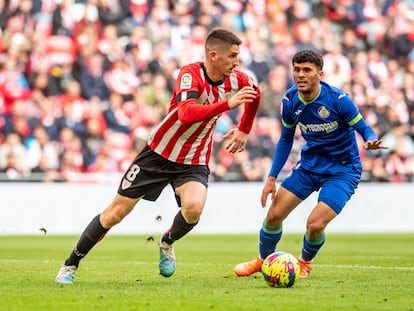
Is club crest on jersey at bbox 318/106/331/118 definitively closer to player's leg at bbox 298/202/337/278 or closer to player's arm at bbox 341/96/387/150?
player's arm at bbox 341/96/387/150

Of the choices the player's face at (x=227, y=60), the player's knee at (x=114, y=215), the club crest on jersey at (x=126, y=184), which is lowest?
the player's knee at (x=114, y=215)

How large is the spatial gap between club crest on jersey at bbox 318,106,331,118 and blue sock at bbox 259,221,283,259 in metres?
1.26

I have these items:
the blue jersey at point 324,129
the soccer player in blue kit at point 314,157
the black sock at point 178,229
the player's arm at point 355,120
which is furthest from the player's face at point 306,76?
the black sock at point 178,229

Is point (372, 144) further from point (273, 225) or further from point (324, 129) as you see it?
point (273, 225)

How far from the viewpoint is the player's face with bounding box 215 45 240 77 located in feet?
32.0

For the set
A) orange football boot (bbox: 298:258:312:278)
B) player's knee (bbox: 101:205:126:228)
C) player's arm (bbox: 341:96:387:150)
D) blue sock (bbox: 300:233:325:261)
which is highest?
player's arm (bbox: 341:96:387:150)

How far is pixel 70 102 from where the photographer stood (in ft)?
67.7

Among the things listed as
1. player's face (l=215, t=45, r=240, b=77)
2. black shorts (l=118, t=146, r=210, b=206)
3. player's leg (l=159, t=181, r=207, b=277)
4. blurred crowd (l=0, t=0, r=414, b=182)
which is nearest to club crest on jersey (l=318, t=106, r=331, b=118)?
player's face (l=215, t=45, r=240, b=77)

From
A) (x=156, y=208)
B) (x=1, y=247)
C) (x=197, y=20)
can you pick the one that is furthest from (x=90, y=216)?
(x=197, y=20)

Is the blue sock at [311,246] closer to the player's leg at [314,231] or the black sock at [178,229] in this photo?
the player's leg at [314,231]

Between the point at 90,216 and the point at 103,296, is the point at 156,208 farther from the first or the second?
the point at 103,296

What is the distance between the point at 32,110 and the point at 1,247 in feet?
14.8

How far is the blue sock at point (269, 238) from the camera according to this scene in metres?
10.9

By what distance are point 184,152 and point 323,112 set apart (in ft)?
5.09
